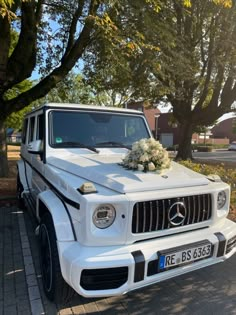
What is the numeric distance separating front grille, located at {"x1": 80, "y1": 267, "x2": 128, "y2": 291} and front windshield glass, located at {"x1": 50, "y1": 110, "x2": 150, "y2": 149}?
206cm

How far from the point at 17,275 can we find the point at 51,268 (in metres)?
1.02

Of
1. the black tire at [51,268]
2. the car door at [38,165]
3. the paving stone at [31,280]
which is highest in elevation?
the car door at [38,165]

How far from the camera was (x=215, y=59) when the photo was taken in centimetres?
1272

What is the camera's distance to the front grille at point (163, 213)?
2781 mm

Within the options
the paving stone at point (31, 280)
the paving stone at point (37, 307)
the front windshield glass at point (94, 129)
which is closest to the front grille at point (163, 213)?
the paving stone at point (37, 307)

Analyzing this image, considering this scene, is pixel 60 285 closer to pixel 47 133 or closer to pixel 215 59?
pixel 47 133

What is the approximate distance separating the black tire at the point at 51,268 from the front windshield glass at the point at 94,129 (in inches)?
51.2

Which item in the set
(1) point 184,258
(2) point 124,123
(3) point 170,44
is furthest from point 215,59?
(1) point 184,258

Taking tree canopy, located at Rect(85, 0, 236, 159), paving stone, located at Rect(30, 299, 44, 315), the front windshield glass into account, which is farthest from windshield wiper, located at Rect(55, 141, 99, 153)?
tree canopy, located at Rect(85, 0, 236, 159)

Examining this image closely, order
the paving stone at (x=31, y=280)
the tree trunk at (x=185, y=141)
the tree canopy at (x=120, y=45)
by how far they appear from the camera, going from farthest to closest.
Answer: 1. the tree trunk at (x=185, y=141)
2. the tree canopy at (x=120, y=45)
3. the paving stone at (x=31, y=280)

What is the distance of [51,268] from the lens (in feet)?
9.63

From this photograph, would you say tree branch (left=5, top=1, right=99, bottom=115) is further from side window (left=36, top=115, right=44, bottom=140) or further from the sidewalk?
side window (left=36, top=115, right=44, bottom=140)

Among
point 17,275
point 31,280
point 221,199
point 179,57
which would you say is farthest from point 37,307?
point 179,57

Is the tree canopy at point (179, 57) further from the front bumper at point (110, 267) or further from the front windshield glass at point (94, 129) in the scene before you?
the front bumper at point (110, 267)
